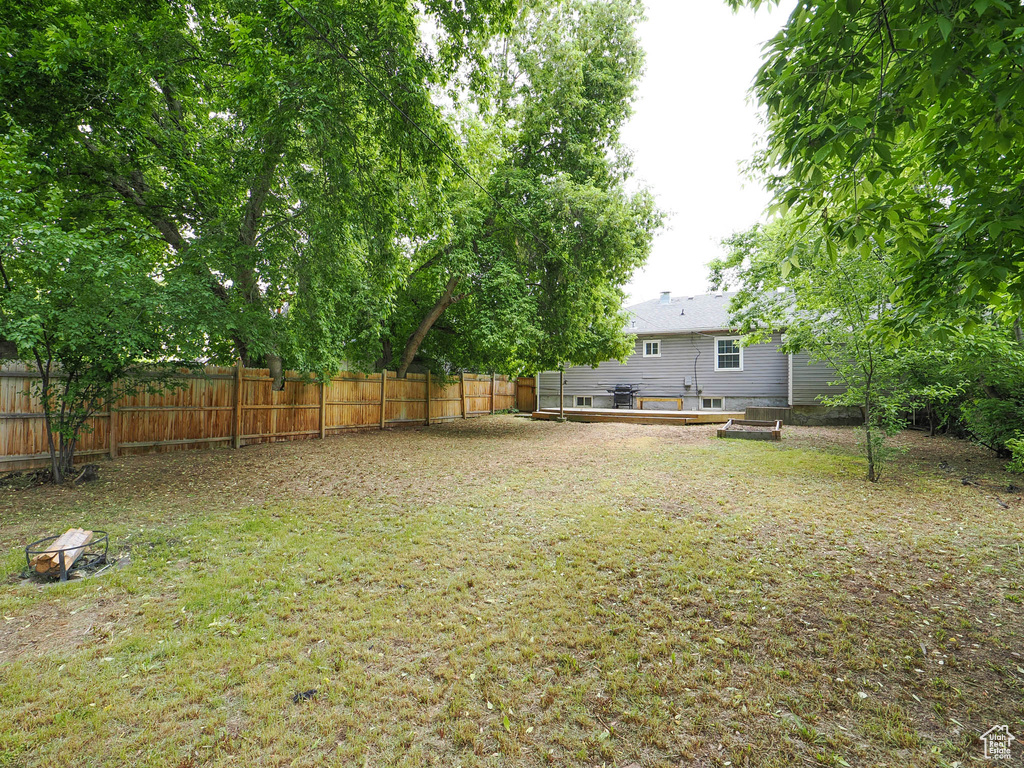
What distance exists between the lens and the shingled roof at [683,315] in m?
20.3

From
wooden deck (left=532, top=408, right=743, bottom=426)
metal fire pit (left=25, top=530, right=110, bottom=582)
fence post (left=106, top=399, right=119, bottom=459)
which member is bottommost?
metal fire pit (left=25, top=530, right=110, bottom=582)

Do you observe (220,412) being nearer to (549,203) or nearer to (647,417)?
(549,203)

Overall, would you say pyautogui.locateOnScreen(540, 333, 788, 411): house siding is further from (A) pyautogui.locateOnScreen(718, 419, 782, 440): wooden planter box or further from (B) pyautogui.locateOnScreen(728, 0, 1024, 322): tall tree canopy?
(B) pyautogui.locateOnScreen(728, 0, 1024, 322): tall tree canopy

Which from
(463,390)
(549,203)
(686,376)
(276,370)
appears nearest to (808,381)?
(686,376)

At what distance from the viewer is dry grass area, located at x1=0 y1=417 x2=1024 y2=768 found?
2.12 meters

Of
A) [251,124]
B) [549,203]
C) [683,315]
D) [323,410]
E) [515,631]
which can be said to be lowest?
[515,631]

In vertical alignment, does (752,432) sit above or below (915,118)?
below

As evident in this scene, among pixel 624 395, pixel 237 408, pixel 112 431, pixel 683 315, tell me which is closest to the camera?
Result: pixel 112 431

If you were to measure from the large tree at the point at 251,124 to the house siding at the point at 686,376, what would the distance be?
48.4 feet

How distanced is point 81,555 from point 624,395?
62.9 ft

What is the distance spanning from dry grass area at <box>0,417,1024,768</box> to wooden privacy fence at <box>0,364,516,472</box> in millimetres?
1427

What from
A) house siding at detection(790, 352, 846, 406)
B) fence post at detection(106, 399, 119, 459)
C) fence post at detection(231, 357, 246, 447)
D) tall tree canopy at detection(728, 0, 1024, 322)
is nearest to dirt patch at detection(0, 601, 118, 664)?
tall tree canopy at detection(728, 0, 1024, 322)

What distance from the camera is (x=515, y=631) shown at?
9.98ft

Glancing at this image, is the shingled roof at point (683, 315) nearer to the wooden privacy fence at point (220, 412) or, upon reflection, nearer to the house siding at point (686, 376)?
the house siding at point (686, 376)
